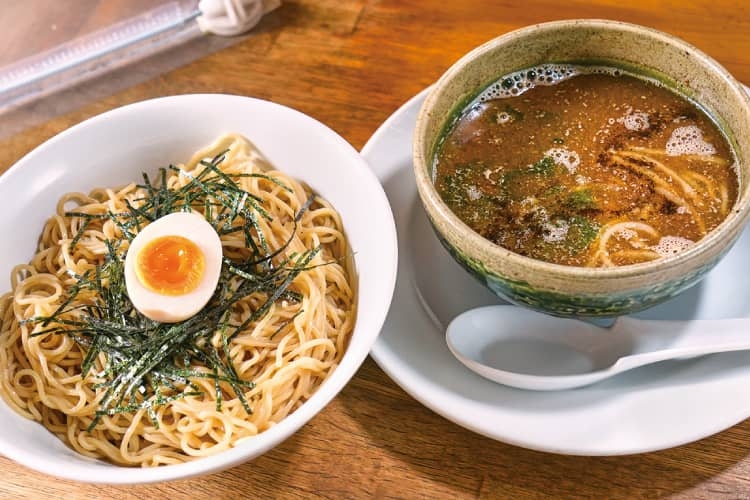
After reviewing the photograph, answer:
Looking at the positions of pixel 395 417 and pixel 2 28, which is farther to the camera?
pixel 2 28

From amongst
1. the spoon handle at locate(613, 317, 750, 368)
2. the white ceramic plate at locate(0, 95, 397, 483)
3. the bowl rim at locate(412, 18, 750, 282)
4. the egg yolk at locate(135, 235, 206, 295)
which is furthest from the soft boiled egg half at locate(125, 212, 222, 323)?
the spoon handle at locate(613, 317, 750, 368)

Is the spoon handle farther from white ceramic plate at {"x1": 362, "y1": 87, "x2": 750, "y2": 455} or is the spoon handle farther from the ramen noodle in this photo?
the ramen noodle

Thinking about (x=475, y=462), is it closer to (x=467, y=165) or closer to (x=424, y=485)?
(x=424, y=485)

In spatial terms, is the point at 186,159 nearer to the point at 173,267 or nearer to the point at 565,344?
the point at 173,267

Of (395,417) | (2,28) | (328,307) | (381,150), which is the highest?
(2,28)

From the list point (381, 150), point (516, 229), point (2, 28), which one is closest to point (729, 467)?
point (516, 229)

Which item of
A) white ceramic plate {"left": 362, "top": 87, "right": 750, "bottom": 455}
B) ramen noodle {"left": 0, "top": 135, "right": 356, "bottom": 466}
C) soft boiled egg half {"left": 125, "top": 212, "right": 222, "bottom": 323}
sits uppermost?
soft boiled egg half {"left": 125, "top": 212, "right": 222, "bottom": 323}
